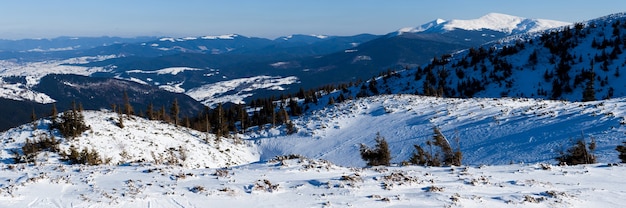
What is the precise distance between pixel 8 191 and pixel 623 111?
122 ft

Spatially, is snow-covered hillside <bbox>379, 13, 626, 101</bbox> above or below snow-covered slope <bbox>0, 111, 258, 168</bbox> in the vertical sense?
above

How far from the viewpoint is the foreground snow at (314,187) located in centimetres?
1238

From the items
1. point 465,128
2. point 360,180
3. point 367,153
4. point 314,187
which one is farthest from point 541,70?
point 314,187

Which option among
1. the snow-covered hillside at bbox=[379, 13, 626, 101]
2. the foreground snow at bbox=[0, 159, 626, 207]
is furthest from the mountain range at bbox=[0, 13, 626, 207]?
the snow-covered hillside at bbox=[379, 13, 626, 101]

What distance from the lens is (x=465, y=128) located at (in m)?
37.4

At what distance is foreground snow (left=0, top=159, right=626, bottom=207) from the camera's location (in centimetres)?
1238

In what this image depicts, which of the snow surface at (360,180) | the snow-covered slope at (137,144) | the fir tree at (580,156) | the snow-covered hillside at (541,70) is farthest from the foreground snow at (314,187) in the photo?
the snow-covered hillside at (541,70)

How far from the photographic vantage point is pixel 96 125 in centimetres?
3944

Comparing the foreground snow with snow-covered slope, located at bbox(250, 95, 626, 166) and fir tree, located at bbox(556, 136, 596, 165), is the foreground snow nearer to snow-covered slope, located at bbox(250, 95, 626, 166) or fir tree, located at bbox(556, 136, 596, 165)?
fir tree, located at bbox(556, 136, 596, 165)

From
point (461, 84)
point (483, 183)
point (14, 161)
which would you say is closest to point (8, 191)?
Result: point (483, 183)

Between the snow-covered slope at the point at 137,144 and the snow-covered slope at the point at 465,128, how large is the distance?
7.33 meters

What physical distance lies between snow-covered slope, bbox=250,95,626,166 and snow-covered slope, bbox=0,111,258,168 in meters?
7.33

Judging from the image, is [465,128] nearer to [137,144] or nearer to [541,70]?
[137,144]

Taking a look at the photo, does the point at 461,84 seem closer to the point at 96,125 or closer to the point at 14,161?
the point at 96,125
